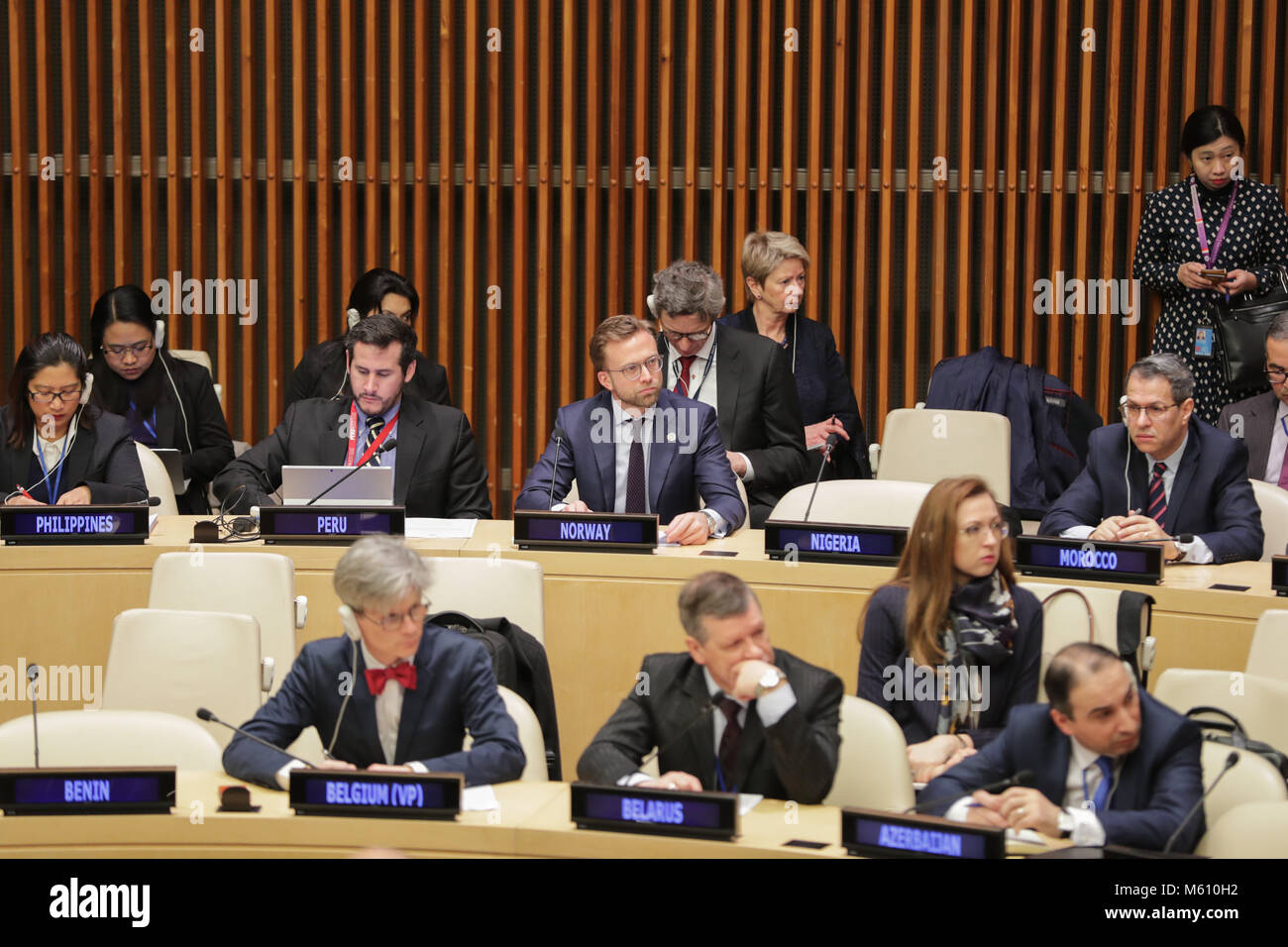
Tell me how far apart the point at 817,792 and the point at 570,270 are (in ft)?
15.1

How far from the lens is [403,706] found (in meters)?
3.30

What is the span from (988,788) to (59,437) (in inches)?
129

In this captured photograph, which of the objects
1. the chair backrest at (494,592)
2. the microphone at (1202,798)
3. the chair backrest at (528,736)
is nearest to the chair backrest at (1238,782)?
the microphone at (1202,798)

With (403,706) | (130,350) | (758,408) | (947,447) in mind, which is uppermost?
(130,350)

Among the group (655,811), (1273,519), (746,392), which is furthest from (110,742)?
(1273,519)

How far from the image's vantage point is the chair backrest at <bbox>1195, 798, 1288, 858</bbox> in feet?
8.71

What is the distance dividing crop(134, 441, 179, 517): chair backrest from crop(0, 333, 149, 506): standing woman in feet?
0.59

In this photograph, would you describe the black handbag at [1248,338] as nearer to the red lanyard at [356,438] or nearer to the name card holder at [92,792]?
the red lanyard at [356,438]

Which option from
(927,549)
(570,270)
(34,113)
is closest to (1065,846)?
(927,549)

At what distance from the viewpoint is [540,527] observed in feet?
15.1

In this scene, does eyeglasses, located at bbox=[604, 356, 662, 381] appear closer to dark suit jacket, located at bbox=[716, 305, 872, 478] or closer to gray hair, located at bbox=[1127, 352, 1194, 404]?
dark suit jacket, located at bbox=[716, 305, 872, 478]

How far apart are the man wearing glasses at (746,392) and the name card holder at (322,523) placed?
4.29 ft

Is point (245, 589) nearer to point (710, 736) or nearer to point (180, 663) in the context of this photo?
point (180, 663)
